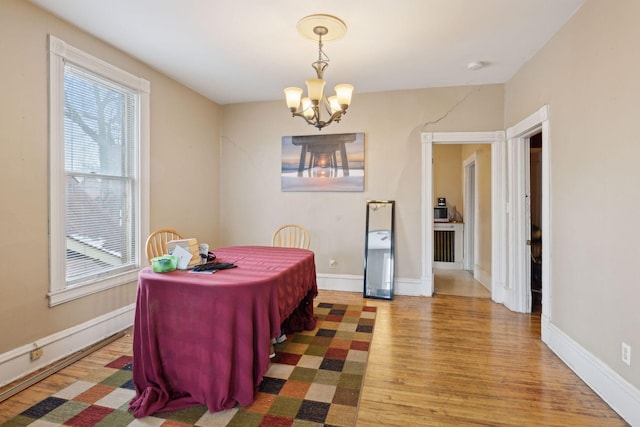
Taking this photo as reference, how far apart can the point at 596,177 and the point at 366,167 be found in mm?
2557

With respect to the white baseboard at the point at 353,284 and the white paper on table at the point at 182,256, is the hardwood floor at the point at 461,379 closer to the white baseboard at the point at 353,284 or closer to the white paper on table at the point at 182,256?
the white baseboard at the point at 353,284

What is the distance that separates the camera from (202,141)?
4453mm

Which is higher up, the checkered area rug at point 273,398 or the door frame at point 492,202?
the door frame at point 492,202

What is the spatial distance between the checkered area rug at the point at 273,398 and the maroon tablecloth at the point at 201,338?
0.08 metres

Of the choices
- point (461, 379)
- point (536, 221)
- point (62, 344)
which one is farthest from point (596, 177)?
point (62, 344)

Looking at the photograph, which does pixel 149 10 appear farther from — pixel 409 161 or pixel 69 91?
pixel 409 161

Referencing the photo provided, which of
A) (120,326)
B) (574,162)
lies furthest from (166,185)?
(574,162)

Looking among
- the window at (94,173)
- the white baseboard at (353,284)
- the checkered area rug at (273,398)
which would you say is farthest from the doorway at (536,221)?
the window at (94,173)

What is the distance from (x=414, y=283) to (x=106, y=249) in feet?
11.6

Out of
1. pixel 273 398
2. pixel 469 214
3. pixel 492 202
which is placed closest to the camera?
pixel 273 398

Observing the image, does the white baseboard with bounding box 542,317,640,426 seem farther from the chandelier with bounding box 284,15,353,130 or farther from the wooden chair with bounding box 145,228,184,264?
the wooden chair with bounding box 145,228,184,264

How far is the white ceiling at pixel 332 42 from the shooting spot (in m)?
2.42

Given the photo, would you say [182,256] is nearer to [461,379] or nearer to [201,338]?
[201,338]

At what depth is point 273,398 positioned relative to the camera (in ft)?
6.66
